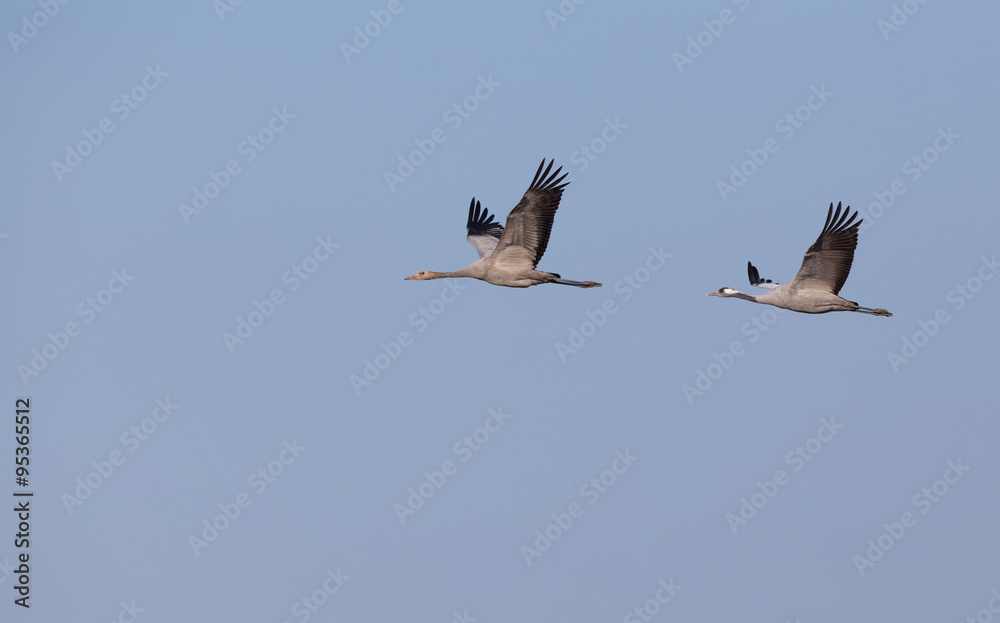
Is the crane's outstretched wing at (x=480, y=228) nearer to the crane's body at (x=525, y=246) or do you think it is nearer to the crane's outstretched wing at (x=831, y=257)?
the crane's body at (x=525, y=246)

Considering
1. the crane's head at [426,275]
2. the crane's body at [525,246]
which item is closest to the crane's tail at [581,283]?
the crane's body at [525,246]

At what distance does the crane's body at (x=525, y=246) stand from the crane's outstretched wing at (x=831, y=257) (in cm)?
586

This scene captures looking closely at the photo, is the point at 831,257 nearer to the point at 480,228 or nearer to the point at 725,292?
the point at 725,292

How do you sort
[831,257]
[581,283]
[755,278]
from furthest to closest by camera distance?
[755,278], [581,283], [831,257]

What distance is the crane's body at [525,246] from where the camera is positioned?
35.4m

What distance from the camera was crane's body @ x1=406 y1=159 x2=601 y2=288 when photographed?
1393 inches

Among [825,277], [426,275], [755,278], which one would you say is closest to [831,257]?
[825,277]

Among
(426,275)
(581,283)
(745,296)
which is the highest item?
(745,296)

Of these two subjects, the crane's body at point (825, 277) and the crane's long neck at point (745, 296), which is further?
the crane's long neck at point (745, 296)

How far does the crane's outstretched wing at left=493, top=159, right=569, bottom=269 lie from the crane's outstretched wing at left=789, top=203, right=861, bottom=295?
6.15 metres

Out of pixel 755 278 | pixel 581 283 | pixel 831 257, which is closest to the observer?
pixel 831 257

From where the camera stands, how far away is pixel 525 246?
36.4 meters

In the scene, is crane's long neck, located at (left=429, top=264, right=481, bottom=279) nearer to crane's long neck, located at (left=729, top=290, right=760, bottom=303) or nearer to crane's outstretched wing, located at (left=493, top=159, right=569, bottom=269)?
crane's outstretched wing, located at (left=493, top=159, right=569, bottom=269)

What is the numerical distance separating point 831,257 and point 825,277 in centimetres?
62
